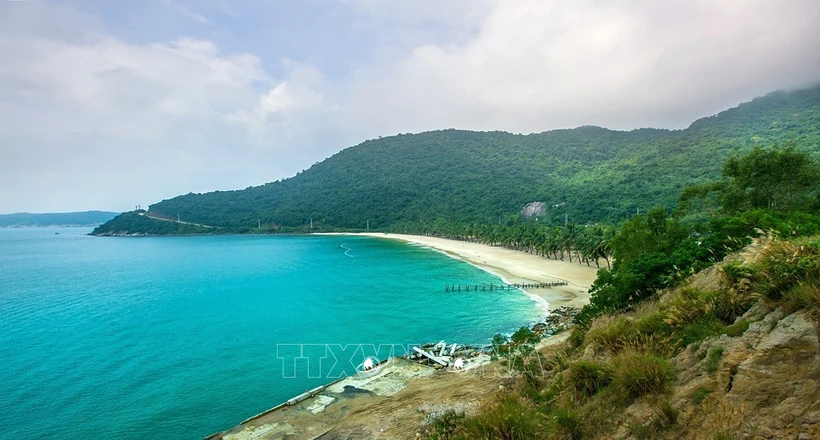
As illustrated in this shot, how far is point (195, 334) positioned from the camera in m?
34.3

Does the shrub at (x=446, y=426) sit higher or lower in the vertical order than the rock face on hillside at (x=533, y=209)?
lower

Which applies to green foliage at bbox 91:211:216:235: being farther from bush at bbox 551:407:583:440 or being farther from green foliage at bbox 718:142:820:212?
bush at bbox 551:407:583:440

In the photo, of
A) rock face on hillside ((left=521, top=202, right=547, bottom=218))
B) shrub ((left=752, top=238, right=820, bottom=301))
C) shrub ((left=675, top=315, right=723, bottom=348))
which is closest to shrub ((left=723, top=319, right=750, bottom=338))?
shrub ((left=675, top=315, right=723, bottom=348))

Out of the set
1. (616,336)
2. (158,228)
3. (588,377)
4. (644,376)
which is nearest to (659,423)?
(644,376)

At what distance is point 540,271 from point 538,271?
0.97ft

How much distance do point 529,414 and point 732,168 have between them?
3489 centimetres

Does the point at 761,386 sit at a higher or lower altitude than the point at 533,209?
lower

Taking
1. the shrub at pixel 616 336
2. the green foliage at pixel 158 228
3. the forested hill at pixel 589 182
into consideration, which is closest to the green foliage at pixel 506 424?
the shrub at pixel 616 336

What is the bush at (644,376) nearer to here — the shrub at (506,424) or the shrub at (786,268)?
the shrub at (506,424)

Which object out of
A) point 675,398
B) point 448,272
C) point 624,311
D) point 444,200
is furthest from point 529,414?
point 444,200

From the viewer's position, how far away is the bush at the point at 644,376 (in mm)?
7914

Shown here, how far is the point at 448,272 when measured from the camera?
64.1 meters

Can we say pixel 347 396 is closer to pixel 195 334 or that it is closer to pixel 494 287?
pixel 195 334

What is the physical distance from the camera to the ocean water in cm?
2075
